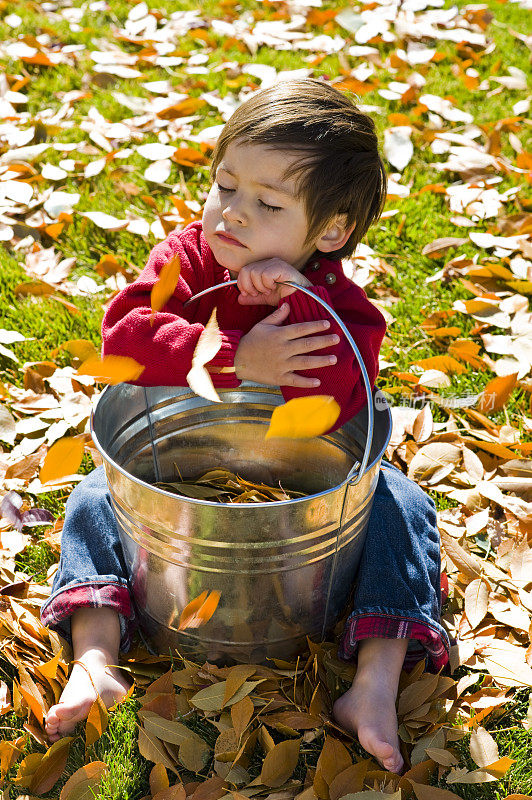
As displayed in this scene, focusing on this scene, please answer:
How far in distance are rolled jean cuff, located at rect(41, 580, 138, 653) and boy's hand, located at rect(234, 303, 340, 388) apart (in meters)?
0.43

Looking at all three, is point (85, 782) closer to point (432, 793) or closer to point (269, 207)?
point (432, 793)

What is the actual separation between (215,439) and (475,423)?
2.14 feet

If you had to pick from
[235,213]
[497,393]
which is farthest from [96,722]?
[497,393]

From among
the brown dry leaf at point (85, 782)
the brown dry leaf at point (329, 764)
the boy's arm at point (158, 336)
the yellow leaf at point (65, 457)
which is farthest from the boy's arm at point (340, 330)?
the brown dry leaf at point (85, 782)

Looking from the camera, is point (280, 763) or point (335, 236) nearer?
point (280, 763)

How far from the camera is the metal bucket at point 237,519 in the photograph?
1233mm

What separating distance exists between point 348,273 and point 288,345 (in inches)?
38.8

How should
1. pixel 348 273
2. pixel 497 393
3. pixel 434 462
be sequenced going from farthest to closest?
pixel 348 273
pixel 497 393
pixel 434 462

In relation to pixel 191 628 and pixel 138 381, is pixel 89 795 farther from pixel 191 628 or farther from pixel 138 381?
pixel 138 381

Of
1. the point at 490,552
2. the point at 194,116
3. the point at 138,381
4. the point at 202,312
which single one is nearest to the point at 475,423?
the point at 490,552

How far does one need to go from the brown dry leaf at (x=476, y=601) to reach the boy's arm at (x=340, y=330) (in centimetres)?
40

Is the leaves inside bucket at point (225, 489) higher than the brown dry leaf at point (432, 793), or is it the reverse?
the leaves inside bucket at point (225, 489)

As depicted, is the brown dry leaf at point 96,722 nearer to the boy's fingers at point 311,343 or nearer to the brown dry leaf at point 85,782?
the brown dry leaf at point 85,782

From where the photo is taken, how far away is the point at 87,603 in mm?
1416
